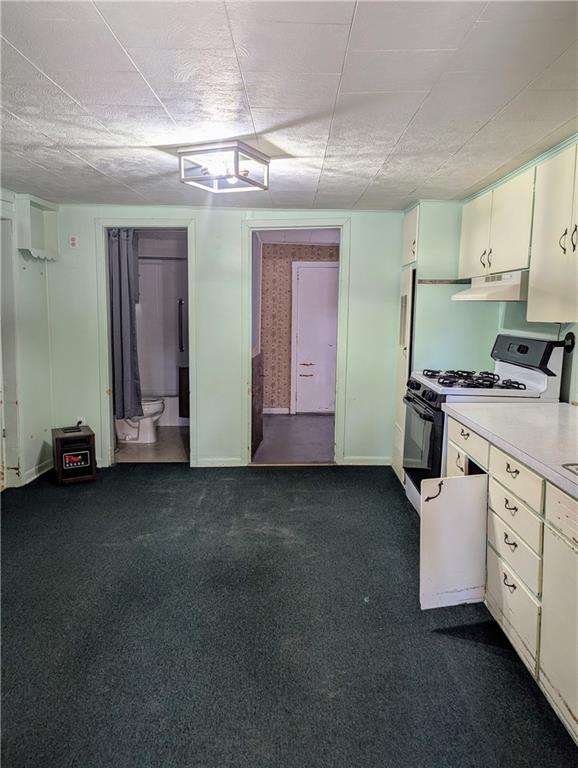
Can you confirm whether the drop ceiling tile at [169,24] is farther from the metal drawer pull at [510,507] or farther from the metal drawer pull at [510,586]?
the metal drawer pull at [510,586]

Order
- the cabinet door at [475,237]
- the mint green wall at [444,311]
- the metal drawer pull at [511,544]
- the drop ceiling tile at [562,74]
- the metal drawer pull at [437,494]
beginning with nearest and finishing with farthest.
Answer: the drop ceiling tile at [562,74] → the metal drawer pull at [511,544] → the metal drawer pull at [437,494] → the cabinet door at [475,237] → the mint green wall at [444,311]

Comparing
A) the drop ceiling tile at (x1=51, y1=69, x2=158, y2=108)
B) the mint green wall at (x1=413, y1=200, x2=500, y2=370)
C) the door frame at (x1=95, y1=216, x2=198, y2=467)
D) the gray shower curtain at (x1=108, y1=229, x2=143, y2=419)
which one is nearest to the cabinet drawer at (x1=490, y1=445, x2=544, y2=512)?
the mint green wall at (x1=413, y1=200, x2=500, y2=370)

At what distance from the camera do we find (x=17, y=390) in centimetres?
394

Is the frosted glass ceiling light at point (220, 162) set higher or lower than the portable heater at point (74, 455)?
higher

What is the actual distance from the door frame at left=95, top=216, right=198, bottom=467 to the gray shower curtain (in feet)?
0.48

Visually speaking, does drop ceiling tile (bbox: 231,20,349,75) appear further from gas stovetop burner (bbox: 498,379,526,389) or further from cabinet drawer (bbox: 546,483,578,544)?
gas stovetop burner (bbox: 498,379,526,389)

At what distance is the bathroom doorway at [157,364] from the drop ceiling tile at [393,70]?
3.38 meters

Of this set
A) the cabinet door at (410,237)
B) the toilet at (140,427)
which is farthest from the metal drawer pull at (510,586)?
the toilet at (140,427)

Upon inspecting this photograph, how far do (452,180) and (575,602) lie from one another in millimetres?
2594

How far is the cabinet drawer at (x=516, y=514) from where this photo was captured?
190 centimetres

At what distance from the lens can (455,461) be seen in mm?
2834

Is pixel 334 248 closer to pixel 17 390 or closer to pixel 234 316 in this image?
pixel 234 316

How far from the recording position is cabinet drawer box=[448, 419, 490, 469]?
240cm

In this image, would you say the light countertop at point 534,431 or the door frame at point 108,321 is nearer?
the light countertop at point 534,431
